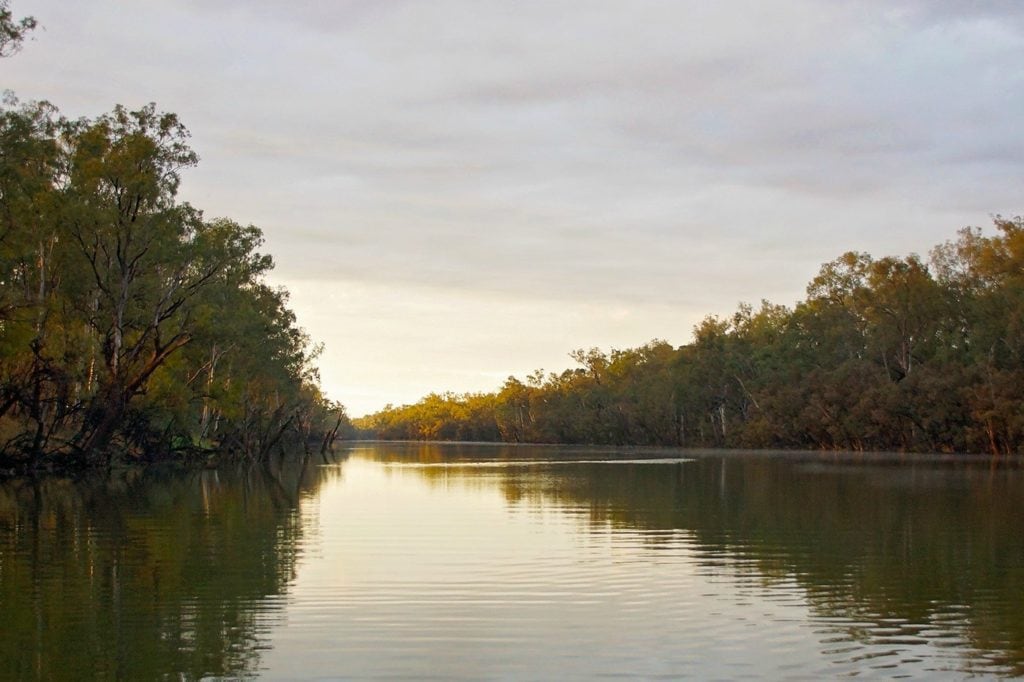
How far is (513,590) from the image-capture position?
1357cm

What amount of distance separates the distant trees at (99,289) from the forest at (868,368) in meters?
47.4

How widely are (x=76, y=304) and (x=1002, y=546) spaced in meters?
37.3

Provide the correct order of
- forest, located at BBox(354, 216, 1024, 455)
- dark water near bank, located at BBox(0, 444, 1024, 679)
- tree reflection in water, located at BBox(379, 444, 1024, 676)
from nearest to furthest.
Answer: dark water near bank, located at BBox(0, 444, 1024, 679) < tree reflection in water, located at BBox(379, 444, 1024, 676) < forest, located at BBox(354, 216, 1024, 455)

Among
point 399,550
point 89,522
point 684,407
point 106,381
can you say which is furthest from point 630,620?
point 684,407

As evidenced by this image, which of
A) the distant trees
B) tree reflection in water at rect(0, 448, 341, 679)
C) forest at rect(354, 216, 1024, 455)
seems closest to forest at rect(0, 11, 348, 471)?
the distant trees

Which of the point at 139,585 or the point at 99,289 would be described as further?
the point at 99,289

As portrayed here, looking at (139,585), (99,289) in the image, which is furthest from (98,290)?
(139,585)

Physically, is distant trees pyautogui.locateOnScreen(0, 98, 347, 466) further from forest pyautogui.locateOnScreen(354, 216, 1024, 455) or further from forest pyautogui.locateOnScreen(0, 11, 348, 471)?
forest pyautogui.locateOnScreen(354, 216, 1024, 455)

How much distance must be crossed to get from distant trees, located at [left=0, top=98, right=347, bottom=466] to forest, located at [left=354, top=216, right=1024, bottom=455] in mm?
47392

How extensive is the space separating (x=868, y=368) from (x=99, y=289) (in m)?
60.6

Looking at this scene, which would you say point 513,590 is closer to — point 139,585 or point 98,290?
point 139,585

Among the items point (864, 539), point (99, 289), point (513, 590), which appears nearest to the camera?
point (513, 590)

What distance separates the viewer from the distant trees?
33.3 metres

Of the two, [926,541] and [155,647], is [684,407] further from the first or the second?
[155,647]
